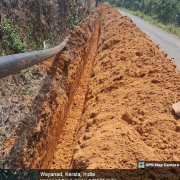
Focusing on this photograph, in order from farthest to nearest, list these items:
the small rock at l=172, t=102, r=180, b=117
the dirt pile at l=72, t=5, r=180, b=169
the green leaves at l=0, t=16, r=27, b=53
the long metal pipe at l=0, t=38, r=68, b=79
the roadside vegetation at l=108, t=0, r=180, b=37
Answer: the roadside vegetation at l=108, t=0, r=180, b=37, the green leaves at l=0, t=16, r=27, b=53, the small rock at l=172, t=102, r=180, b=117, the dirt pile at l=72, t=5, r=180, b=169, the long metal pipe at l=0, t=38, r=68, b=79

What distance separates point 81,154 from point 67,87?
2.63 meters

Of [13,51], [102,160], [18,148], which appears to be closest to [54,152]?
[18,148]

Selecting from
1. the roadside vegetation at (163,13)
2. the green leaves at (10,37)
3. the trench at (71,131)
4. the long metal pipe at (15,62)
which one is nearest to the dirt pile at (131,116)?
the trench at (71,131)

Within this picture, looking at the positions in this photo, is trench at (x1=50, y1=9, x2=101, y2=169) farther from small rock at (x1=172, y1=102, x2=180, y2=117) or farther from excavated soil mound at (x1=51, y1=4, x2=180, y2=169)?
small rock at (x1=172, y1=102, x2=180, y2=117)

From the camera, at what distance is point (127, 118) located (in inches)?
110

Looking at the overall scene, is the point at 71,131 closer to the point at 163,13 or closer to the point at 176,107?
the point at 176,107

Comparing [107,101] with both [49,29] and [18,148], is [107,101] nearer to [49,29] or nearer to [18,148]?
[18,148]

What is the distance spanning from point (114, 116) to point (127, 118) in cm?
28

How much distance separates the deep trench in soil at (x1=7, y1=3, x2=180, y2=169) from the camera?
2.23 metres

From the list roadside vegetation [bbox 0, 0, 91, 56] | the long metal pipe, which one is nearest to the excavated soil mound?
the long metal pipe

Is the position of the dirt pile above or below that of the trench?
above

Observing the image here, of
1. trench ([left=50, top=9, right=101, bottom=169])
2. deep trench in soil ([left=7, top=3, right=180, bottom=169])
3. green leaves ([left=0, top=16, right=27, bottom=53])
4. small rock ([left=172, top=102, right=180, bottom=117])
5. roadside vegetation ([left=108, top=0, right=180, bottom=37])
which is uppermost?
roadside vegetation ([left=108, top=0, right=180, bottom=37])

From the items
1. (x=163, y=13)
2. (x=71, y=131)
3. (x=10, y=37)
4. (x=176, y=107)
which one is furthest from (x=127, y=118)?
(x=163, y=13)

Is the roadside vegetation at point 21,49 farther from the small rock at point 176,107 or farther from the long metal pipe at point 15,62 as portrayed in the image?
the small rock at point 176,107
